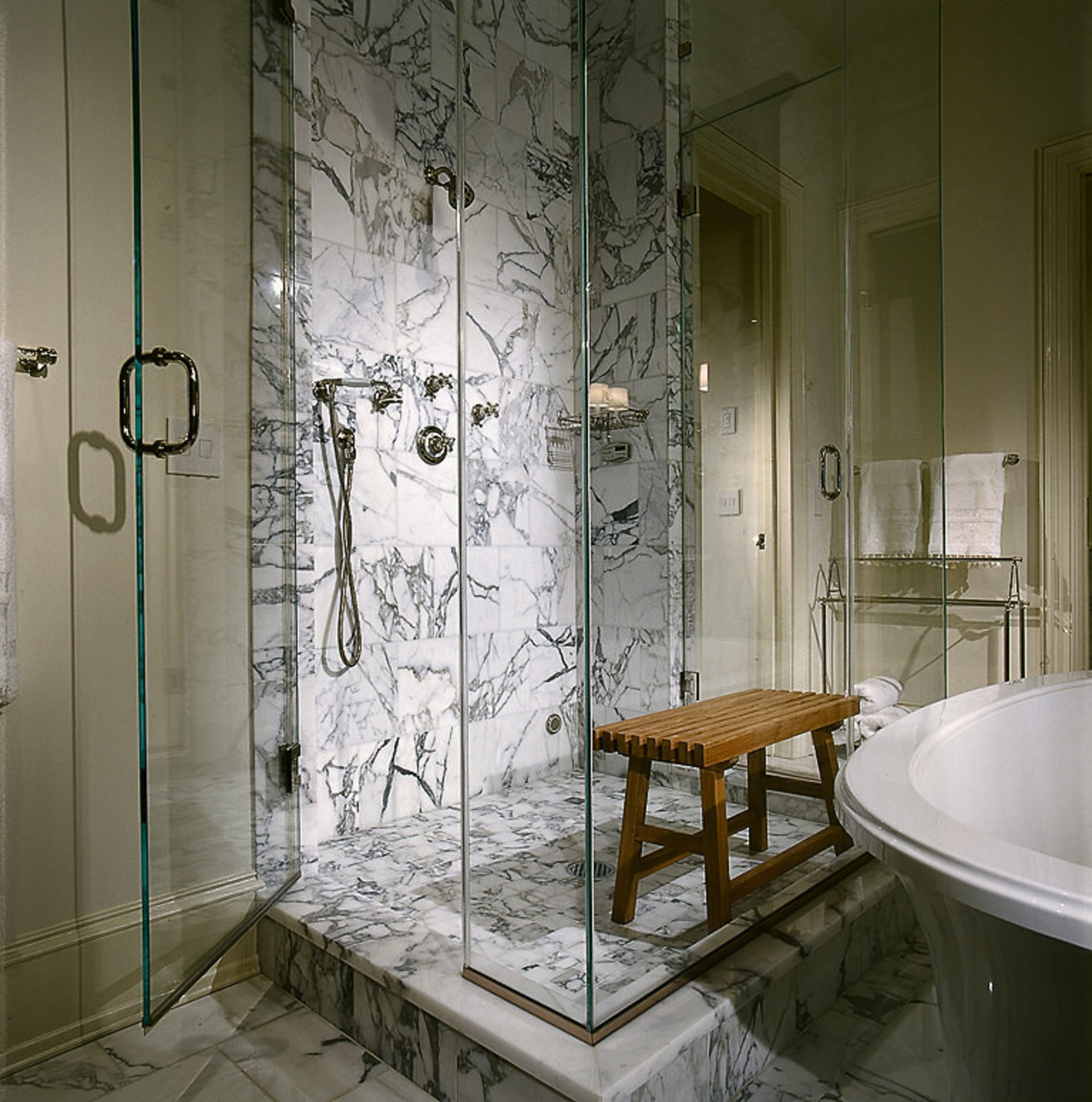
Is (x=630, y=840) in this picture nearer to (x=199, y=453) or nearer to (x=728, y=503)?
(x=728, y=503)

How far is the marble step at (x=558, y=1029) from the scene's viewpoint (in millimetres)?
1386

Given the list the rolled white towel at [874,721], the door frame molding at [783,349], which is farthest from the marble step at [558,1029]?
the door frame molding at [783,349]

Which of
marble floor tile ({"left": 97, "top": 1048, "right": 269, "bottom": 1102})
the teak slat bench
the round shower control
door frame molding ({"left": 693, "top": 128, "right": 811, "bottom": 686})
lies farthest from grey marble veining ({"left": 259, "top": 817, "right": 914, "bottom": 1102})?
the round shower control

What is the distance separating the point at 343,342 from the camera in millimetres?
2533

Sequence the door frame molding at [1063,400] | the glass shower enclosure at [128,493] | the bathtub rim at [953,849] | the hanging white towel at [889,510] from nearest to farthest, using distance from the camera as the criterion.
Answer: the bathtub rim at [953,849]
the door frame molding at [1063,400]
the glass shower enclosure at [128,493]
the hanging white towel at [889,510]

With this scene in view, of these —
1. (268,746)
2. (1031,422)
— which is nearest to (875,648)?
(1031,422)

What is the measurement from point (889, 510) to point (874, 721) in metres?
0.55

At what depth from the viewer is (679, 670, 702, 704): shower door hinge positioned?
1.71 metres

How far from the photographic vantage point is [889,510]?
7.07 feet

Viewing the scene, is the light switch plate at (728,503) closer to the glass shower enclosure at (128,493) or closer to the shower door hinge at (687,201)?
the shower door hinge at (687,201)

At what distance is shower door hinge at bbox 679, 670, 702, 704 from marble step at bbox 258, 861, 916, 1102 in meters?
0.53

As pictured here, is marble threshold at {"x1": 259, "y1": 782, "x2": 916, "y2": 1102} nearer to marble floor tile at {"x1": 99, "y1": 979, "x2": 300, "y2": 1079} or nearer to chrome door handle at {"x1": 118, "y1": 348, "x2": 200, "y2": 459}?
marble floor tile at {"x1": 99, "y1": 979, "x2": 300, "y2": 1079}

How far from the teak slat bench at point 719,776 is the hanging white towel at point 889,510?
448 mm

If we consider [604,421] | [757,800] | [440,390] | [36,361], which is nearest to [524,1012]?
[757,800]
